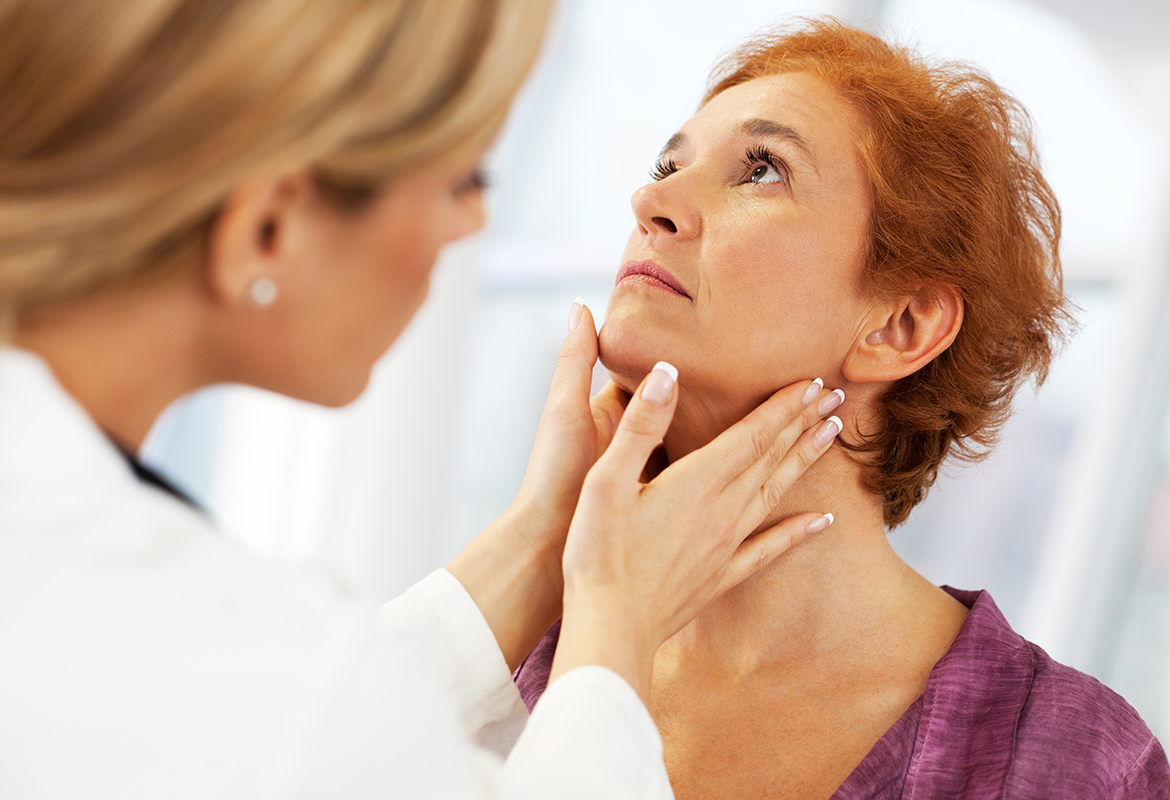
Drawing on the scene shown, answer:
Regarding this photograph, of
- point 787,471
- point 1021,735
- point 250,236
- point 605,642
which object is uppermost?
point 250,236

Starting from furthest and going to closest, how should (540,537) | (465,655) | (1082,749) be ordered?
1. (540,537)
2. (465,655)
3. (1082,749)

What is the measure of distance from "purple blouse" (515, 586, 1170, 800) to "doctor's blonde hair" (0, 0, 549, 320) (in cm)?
91

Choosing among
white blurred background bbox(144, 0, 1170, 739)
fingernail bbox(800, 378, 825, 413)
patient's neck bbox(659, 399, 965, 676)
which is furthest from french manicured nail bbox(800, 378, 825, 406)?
white blurred background bbox(144, 0, 1170, 739)

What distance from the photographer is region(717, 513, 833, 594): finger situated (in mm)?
1332

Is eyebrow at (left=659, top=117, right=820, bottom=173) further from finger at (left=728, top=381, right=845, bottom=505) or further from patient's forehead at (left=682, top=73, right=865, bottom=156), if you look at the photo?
finger at (left=728, top=381, right=845, bottom=505)

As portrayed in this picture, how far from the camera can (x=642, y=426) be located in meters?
1.21

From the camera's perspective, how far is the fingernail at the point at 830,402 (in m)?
1.39

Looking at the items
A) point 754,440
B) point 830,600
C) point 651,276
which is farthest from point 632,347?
point 830,600

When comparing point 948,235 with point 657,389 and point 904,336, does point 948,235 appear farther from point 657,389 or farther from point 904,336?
point 657,389

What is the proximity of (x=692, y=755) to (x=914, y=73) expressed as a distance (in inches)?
39.6

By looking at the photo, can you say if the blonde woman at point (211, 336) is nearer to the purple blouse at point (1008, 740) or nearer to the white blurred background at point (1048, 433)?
the purple blouse at point (1008, 740)

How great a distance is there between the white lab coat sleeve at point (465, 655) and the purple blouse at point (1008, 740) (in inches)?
15.9

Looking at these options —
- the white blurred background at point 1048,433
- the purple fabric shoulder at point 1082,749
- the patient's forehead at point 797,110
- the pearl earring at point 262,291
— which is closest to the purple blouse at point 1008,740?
the purple fabric shoulder at point 1082,749

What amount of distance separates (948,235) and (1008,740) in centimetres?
65
